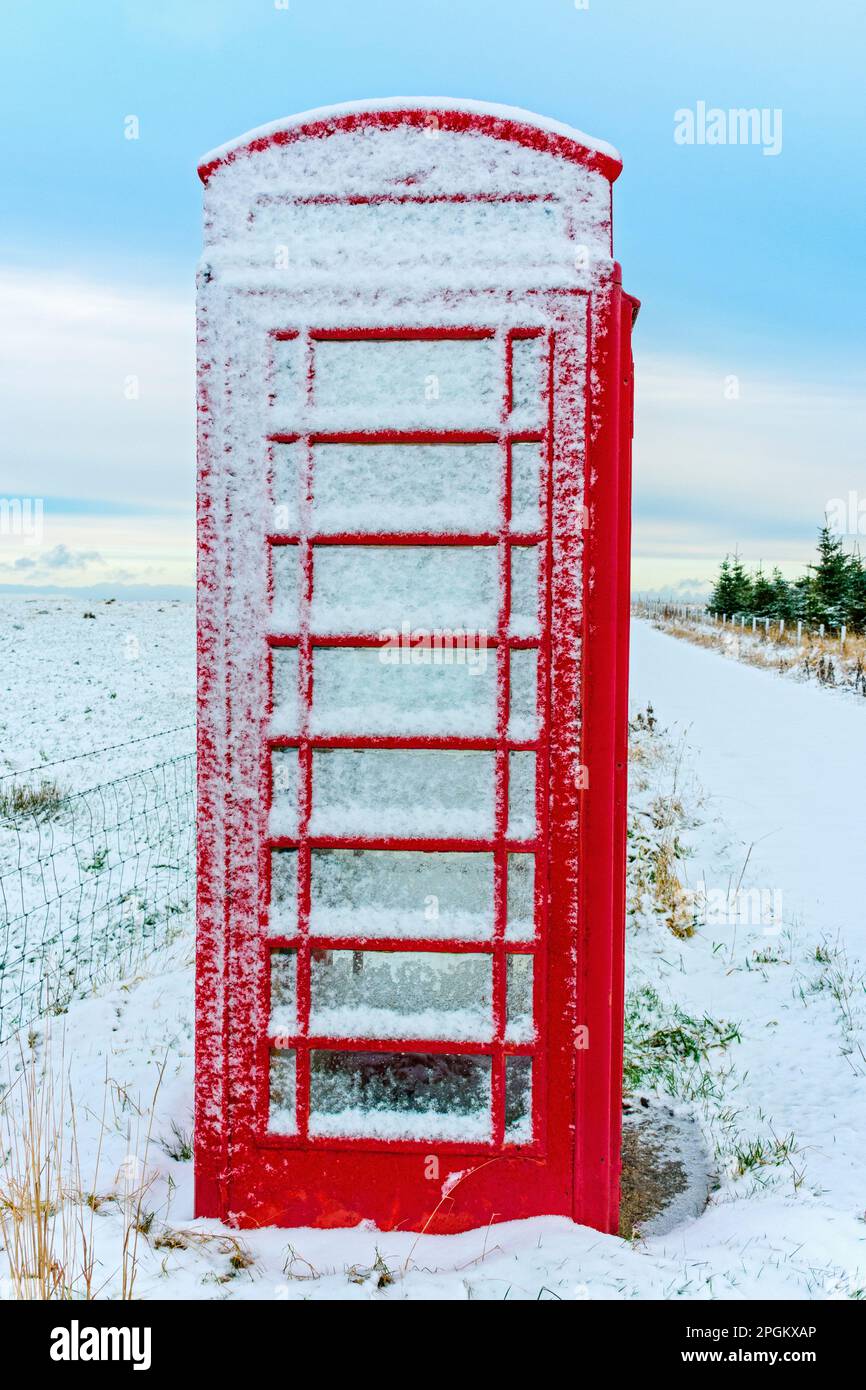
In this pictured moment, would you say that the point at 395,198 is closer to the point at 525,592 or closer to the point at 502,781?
the point at 525,592

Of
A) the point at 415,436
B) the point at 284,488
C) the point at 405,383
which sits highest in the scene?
the point at 405,383

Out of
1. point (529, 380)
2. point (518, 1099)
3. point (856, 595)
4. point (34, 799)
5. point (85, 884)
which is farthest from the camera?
point (856, 595)

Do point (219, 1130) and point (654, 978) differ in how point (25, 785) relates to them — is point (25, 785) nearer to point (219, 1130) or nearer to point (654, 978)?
point (654, 978)

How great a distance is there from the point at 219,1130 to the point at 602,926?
1.28 m

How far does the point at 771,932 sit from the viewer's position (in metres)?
6.07

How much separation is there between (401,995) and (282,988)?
13.7 inches

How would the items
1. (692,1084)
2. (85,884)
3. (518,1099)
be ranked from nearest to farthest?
(518,1099) → (692,1084) → (85,884)

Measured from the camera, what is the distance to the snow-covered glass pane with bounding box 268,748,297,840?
3.00 meters

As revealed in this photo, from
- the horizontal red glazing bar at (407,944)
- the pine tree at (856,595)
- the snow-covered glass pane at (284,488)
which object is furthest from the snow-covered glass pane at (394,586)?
the pine tree at (856,595)

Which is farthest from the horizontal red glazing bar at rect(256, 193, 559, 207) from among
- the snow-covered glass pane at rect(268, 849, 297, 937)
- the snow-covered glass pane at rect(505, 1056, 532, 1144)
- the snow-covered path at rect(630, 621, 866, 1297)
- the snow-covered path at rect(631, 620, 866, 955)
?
the snow-covered path at rect(631, 620, 866, 955)

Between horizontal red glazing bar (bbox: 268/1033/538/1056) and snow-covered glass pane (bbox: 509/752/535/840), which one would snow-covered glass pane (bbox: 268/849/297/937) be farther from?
snow-covered glass pane (bbox: 509/752/535/840)

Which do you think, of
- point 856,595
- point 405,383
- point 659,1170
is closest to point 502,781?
point 405,383

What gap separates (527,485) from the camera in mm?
2922
